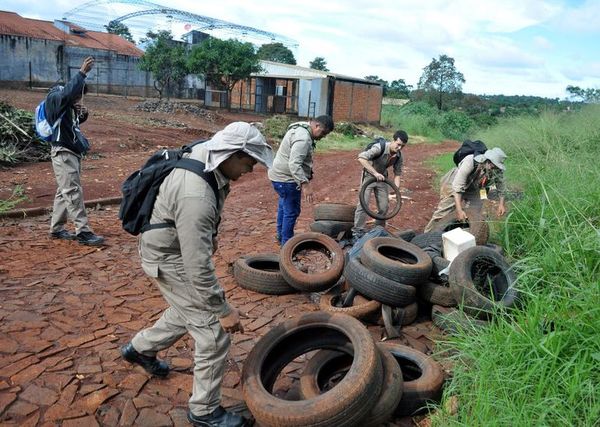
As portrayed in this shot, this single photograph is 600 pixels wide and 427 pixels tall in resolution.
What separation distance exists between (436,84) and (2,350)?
49.9 meters

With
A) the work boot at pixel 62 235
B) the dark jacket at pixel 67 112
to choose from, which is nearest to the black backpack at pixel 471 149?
the dark jacket at pixel 67 112

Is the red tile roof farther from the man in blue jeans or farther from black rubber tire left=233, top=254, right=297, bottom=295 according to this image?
black rubber tire left=233, top=254, right=297, bottom=295

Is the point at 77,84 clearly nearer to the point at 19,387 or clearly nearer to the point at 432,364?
the point at 19,387

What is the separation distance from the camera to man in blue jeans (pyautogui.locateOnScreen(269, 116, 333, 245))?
601 cm

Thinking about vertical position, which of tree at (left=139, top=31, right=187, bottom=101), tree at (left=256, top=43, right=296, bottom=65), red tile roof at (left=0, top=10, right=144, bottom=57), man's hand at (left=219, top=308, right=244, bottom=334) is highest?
tree at (left=256, top=43, right=296, bottom=65)

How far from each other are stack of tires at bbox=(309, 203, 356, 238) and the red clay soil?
79cm

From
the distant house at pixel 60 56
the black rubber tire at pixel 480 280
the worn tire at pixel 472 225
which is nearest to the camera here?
the black rubber tire at pixel 480 280

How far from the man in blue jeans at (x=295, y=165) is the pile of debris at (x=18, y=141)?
7.64 metres

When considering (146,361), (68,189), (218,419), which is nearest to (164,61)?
(68,189)

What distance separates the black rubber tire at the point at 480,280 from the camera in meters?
4.32

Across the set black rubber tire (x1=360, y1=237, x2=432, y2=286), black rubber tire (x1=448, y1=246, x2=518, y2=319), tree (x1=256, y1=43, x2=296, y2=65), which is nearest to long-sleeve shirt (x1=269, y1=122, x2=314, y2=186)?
black rubber tire (x1=360, y1=237, x2=432, y2=286)

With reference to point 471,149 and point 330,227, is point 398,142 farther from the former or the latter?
point 330,227

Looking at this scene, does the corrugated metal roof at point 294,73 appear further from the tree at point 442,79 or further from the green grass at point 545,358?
the green grass at point 545,358

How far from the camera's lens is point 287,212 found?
6.39 meters
